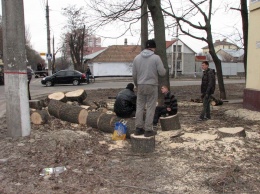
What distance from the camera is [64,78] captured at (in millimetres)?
28172

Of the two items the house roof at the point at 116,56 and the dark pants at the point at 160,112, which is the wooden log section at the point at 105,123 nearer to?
the dark pants at the point at 160,112

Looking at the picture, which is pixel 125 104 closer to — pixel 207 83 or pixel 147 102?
pixel 147 102

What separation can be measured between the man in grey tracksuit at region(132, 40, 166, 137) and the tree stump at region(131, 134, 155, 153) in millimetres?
110

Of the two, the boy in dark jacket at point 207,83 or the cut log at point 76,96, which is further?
the cut log at point 76,96

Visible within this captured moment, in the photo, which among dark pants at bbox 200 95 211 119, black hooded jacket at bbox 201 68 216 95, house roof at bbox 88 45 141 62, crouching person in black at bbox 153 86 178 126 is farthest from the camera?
house roof at bbox 88 45 141 62

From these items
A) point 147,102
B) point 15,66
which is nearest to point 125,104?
A: point 147,102

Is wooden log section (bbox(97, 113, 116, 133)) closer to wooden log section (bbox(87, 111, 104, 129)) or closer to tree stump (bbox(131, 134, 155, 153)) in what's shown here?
wooden log section (bbox(87, 111, 104, 129))

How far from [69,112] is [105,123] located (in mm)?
1397

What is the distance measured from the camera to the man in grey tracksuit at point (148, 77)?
18.6ft

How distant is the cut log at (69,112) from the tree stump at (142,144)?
252 cm

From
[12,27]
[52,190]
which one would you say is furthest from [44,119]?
[52,190]

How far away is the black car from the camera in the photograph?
27.7 meters

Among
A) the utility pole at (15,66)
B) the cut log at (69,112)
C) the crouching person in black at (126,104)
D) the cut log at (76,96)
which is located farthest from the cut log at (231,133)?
the cut log at (76,96)

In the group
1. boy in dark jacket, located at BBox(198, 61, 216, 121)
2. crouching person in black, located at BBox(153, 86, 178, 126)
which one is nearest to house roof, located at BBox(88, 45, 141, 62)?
boy in dark jacket, located at BBox(198, 61, 216, 121)
